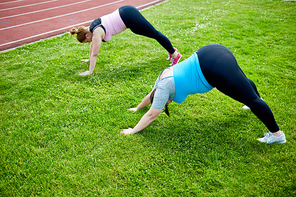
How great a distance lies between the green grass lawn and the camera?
268 centimetres

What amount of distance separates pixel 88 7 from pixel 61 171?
12.8 meters

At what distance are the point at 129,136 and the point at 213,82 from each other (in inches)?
64.8

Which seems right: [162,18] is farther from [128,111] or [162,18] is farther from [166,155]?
[166,155]

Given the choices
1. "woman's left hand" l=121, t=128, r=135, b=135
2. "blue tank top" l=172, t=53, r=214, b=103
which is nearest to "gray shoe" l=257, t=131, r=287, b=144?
"blue tank top" l=172, t=53, r=214, b=103

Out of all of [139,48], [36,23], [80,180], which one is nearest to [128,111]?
[80,180]

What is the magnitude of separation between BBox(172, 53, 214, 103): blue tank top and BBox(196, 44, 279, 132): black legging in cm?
7

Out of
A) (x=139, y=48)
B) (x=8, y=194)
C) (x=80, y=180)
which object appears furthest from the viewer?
(x=139, y=48)

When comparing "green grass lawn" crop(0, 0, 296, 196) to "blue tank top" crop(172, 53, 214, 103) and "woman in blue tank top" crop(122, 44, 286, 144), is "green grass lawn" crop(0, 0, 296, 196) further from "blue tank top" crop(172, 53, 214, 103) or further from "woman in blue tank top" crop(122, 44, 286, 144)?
"blue tank top" crop(172, 53, 214, 103)

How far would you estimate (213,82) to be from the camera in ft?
9.27

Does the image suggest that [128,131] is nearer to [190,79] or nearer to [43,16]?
[190,79]

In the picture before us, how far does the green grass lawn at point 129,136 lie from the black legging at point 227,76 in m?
0.78

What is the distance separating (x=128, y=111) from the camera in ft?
13.1

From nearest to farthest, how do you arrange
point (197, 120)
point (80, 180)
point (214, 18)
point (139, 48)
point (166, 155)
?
point (80, 180) → point (166, 155) → point (197, 120) → point (139, 48) → point (214, 18)

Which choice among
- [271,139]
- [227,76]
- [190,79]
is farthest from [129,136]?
[271,139]
